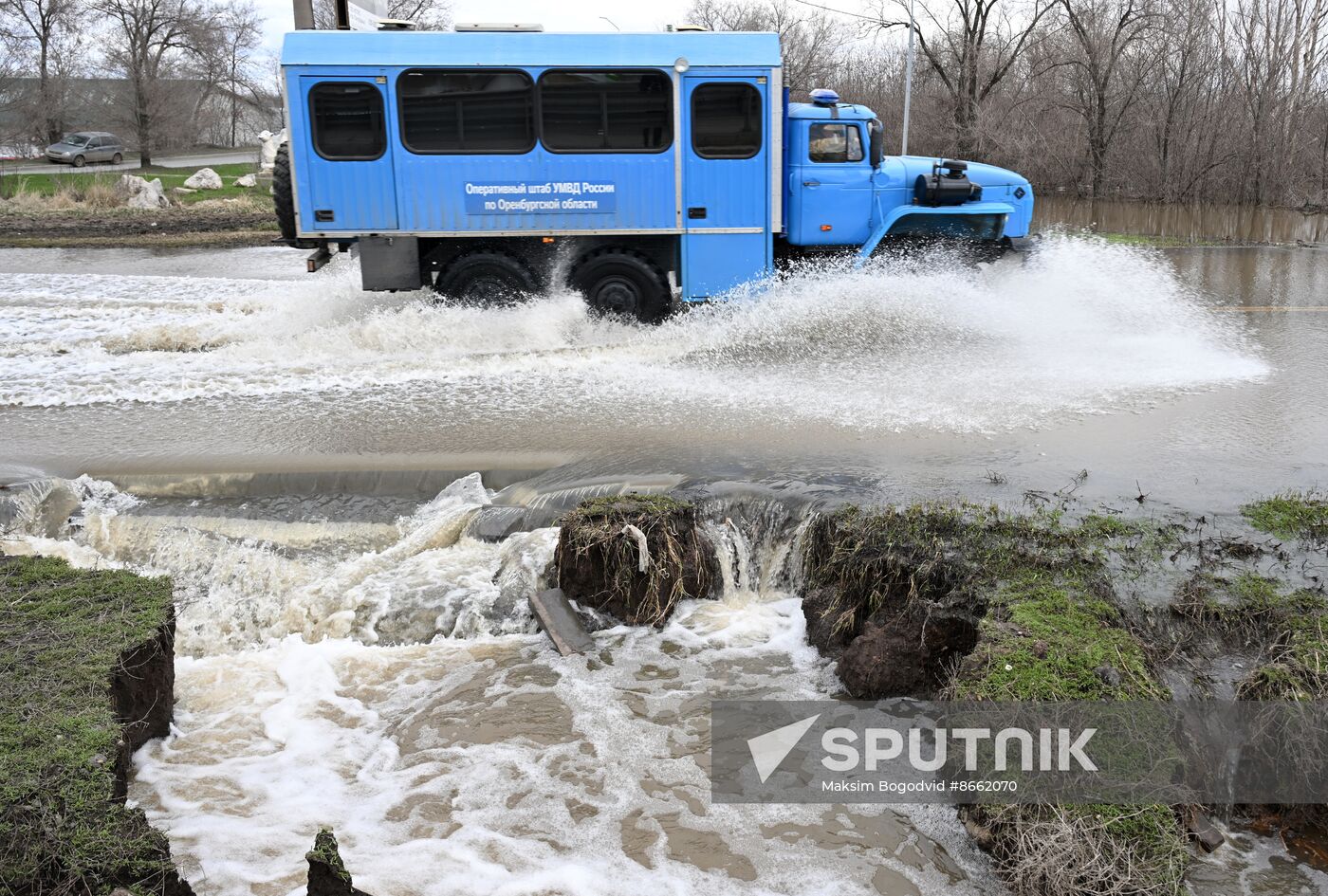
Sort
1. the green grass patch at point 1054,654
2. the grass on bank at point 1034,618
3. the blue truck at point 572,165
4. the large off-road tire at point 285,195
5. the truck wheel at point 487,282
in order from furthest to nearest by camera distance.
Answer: the truck wheel at point 487,282
the large off-road tire at point 285,195
the blue truck at point 572,165
the green grass patch at point 1054,654
the grass on bank at point 1034,618

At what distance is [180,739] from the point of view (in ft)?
18.1

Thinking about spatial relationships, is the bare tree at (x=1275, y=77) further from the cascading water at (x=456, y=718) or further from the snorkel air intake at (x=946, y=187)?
the cascading water at (x=456, y=718)

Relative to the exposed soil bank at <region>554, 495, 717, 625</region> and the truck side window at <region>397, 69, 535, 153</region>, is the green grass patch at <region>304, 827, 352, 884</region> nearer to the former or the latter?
the exposed soil bank at <region>554, 495, 717, 625</region>

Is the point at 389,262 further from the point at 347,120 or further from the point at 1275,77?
the point at 1275,77

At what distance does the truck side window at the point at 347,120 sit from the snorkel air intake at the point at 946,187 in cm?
633

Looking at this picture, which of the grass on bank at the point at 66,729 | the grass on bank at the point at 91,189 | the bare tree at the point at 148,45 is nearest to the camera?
the grass on bank at the point at 66,729

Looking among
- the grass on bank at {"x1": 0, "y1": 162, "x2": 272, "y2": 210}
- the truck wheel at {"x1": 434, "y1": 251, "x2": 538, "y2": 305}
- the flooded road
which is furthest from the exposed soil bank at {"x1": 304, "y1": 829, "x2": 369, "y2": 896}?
the grass on bank at {"x1": 0, "y1": 162, "x2": 272, "y2": 210}

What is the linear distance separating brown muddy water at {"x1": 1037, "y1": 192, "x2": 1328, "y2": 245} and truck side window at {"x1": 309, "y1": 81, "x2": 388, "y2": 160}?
15798mm

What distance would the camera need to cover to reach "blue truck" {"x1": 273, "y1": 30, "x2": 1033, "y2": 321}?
38.7 ft

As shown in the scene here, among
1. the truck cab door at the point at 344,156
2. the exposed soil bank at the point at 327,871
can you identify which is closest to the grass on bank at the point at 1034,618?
the exposed soil bank at the point at 327,871

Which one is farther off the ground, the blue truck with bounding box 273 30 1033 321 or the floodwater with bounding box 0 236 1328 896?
the blue truck with bounding box 273 30 1033 321

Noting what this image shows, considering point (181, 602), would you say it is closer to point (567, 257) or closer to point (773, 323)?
point (567, 257)

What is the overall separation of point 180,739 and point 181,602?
1.70 m

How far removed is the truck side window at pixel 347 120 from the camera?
38.4 feet
